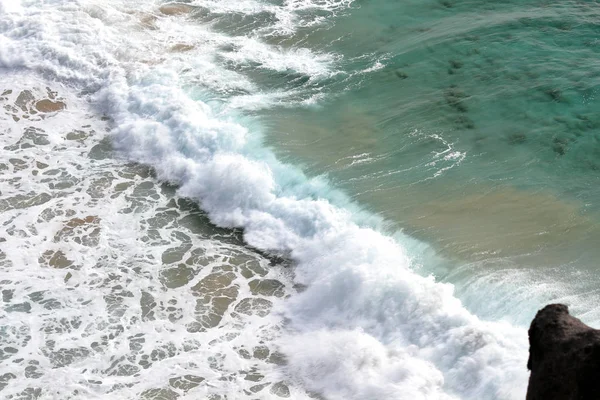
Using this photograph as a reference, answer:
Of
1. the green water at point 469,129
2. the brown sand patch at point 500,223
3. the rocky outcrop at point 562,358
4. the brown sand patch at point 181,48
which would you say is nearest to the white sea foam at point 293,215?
the brown sand patch at point 181,48

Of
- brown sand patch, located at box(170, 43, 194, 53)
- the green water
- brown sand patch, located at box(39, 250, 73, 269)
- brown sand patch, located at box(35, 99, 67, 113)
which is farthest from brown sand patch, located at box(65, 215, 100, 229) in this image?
brown sand patch, located at box(170, 43, 194, 53)

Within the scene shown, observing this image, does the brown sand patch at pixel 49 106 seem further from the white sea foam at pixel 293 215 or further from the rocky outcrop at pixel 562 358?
the rocky outcrop at pixel 562 358

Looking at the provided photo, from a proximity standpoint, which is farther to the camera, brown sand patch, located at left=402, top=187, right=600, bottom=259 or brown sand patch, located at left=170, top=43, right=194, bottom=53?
brown sand patch, located at left=170, top=43, right=194, bottom=53

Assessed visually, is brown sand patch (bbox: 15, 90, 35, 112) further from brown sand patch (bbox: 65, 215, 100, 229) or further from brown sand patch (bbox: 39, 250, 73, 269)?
brown sand patch (bbox: 39, 250, 73, 269)

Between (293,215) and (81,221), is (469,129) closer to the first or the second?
(293,215)

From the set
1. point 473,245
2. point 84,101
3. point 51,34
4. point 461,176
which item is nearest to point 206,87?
point 84,101

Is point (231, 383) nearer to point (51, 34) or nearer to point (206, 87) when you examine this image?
point (206, 87)
